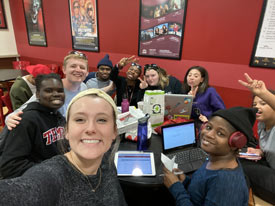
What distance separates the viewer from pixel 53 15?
4.38 meters

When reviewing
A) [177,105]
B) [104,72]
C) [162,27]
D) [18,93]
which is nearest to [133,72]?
[104,72]

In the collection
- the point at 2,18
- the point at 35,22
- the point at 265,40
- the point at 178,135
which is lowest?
the point at 178,135

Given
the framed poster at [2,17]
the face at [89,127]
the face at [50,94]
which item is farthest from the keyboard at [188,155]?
the framed poster at [2,17]

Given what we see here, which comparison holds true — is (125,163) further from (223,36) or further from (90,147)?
(223,36)

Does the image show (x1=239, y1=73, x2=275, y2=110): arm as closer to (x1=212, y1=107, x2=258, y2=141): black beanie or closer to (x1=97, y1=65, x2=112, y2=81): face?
(x1=212, y1=107, x2=258, y2=141): black beanie

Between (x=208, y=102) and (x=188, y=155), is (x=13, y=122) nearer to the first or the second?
(x=188, y=155)

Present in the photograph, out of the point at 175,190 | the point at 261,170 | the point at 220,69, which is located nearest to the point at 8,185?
A: the point at 175,190

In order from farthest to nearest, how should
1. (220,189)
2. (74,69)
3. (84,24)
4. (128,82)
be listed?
(84,24) → (128,82) → (74,69) → (220,189)

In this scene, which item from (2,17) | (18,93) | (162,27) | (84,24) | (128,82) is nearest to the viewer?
(18,93)

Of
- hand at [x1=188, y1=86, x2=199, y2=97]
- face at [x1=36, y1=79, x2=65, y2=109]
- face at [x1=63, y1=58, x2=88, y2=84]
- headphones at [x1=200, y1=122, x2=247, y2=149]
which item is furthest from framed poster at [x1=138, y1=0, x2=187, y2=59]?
headphones at [x1=200, y1=122, x2=247, y2=149]

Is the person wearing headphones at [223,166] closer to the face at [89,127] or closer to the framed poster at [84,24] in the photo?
the face at [89,127]

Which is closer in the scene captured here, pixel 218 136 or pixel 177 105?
→ pixel 218 136

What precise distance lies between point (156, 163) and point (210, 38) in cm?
245

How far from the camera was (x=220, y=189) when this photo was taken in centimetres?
89
